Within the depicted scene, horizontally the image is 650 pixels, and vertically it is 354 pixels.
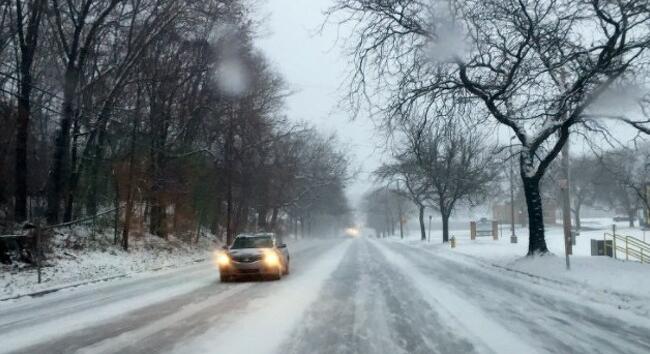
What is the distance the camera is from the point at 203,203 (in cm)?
3872

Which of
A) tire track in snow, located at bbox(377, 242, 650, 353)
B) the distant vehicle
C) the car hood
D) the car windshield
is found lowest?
tire track in snow, located at bbox(377, 242, 650, 353)

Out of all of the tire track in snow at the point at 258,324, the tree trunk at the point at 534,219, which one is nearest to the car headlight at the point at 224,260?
the tire track in snow at the point at 258,324

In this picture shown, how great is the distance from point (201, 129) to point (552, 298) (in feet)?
95.8

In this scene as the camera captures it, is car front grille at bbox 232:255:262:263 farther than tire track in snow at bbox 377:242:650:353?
Yes

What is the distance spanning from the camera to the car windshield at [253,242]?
18.8 meters

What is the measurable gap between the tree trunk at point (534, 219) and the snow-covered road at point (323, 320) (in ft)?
19.0

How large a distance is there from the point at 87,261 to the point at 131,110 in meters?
7.50

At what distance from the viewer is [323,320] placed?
9789 millimetres

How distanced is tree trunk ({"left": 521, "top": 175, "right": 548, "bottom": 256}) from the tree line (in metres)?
14.9

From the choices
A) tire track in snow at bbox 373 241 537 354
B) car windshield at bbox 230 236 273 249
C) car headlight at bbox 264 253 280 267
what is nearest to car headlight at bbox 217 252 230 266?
car headlight at bbox 264 253 280 267

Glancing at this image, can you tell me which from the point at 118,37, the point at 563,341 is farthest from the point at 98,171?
the point at 563,341

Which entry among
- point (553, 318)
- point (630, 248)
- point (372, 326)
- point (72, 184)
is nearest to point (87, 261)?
point (72, 184)

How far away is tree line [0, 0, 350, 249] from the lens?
24031 millimetres

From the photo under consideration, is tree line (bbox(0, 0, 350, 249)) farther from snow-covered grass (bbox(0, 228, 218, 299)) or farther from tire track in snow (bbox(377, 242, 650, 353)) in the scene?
tire track in snow (bbox(377, 242, 650, 353))
